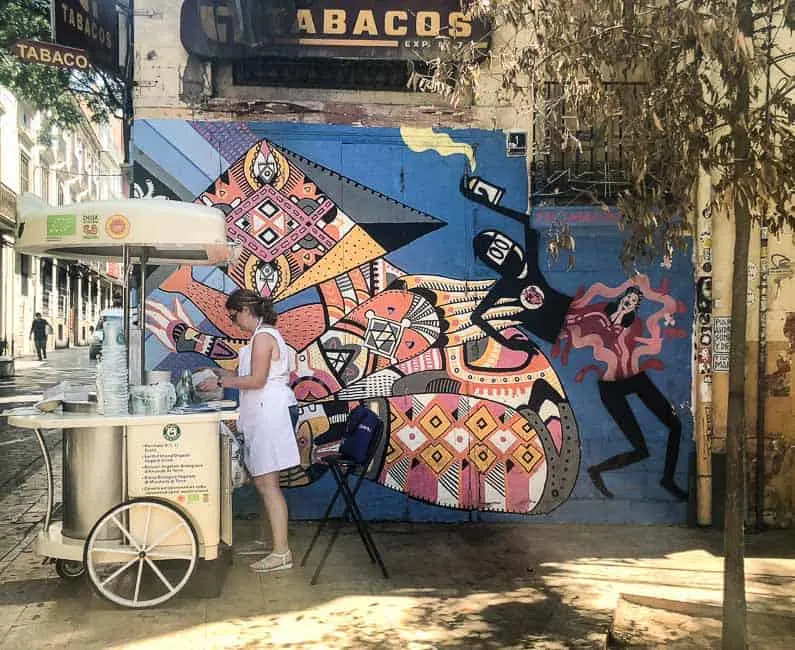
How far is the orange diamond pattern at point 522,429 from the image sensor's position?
24.5ft

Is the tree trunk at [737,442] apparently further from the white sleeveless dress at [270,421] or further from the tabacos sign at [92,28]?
the tabacos sign at [92,28]

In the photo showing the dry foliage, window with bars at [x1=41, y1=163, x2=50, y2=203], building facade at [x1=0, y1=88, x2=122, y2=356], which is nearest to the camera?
the dry foliage

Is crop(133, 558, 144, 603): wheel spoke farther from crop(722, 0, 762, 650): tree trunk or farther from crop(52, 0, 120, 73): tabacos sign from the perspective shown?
crop(52, 0, 120, 73): tabacos sign

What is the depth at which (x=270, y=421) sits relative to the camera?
5.79m

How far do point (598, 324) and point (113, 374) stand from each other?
429 centimetres

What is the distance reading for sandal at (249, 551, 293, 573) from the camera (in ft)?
19.2

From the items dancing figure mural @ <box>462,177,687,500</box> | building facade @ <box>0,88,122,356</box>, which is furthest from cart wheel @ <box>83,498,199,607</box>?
building facade @ <box>0,88,122,356</box>

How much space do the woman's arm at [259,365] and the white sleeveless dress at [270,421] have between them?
0.16 ft

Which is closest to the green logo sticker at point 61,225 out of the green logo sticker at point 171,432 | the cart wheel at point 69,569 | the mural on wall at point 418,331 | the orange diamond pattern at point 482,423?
the green logo sticker at point 171,432

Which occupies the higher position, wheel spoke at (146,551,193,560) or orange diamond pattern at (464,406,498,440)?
orange diamond pattern at (464,406,498,440)

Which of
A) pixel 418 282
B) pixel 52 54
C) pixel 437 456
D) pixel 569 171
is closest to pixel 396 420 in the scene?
pixel 437 456

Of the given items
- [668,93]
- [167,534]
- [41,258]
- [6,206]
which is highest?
[6,206]

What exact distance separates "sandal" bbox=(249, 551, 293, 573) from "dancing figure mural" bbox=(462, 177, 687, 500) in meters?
2.73

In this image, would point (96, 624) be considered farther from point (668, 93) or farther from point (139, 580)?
point (668, 93)
